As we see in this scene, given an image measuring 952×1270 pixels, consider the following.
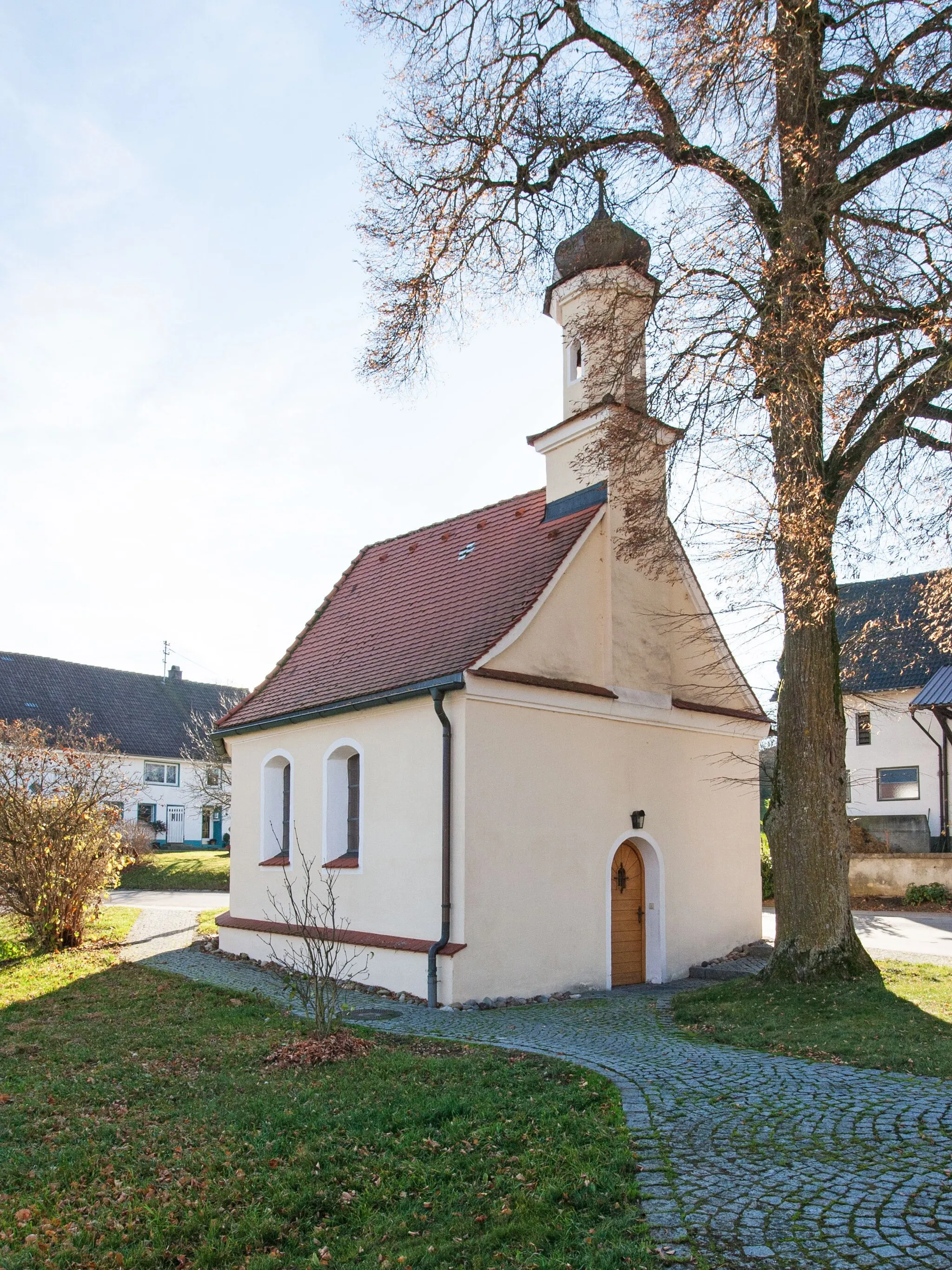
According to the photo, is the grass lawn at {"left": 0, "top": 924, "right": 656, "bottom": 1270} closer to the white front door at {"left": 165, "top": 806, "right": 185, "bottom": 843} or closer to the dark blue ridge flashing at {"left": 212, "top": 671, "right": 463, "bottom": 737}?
the dark blue ridge flashing at {"left": 212, "top": 671, "right": 463, "bottom": 737}

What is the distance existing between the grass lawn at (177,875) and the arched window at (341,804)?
55.9 feet

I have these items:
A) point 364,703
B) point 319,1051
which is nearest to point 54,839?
point 364,703

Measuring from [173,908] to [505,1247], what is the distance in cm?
2163

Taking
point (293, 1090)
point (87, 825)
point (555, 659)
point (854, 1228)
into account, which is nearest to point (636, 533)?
point (555, 659)

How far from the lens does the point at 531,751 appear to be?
12656 millimetres

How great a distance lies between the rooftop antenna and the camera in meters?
12.0

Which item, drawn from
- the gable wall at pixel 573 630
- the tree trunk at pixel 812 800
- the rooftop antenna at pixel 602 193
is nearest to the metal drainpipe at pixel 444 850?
the gable wall at pixel 573 630

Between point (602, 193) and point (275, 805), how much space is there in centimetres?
1047

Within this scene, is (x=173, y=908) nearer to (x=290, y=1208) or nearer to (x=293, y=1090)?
(x=293, y=1090)

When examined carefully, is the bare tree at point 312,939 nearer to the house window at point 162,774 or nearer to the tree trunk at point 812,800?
the tree trunk at point 812,800

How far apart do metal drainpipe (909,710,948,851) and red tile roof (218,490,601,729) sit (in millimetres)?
15284

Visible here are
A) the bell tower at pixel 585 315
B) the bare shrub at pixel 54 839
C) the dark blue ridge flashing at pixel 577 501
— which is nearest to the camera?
the bell tower at pixel 585 315

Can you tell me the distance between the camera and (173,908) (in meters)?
24.5

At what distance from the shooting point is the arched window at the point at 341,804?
47.8ft
